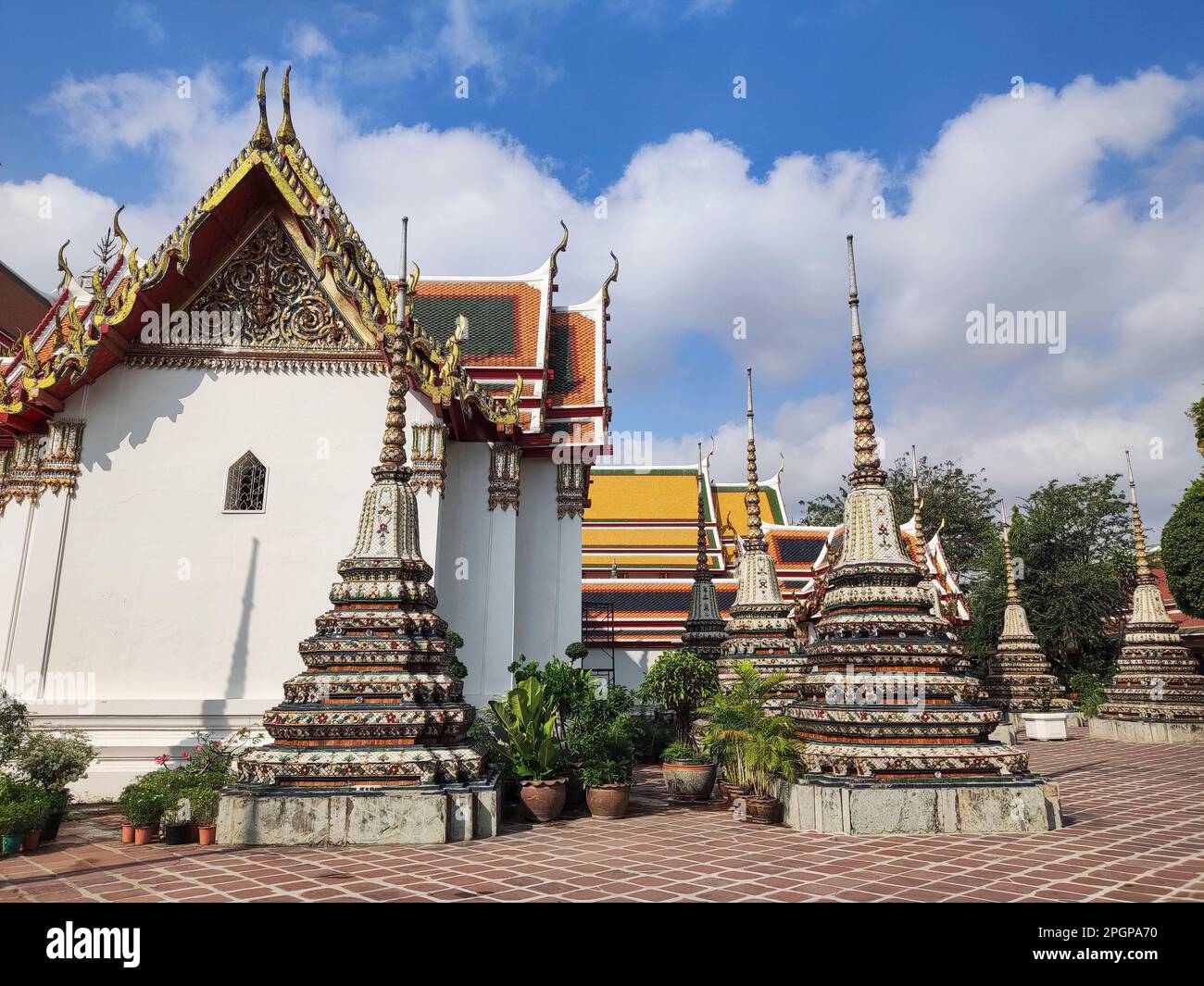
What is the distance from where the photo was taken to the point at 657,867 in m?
5.72

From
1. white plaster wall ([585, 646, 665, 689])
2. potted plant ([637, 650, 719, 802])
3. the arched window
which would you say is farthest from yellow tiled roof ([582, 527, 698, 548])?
the arched window

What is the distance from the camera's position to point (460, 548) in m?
11.7

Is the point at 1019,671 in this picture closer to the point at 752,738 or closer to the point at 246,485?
the point at 752,738

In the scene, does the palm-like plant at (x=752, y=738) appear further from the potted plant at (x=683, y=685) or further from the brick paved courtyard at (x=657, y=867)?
the potted plant at (x=683, y=685)

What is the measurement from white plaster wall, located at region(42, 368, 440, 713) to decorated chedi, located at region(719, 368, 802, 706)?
5448 millimetres

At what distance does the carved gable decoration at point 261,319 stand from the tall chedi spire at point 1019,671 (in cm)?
1795

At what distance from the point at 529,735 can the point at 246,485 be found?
16.5 feet

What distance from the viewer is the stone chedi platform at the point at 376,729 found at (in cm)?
662

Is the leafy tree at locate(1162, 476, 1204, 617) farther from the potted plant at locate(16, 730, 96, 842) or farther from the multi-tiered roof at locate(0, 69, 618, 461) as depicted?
the potted plant at locate(16, 730, 96, 842)

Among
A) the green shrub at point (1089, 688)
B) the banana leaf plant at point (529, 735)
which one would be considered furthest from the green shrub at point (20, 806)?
the green shrub at point (1089, 688)

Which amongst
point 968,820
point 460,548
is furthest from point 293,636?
point 968,820
